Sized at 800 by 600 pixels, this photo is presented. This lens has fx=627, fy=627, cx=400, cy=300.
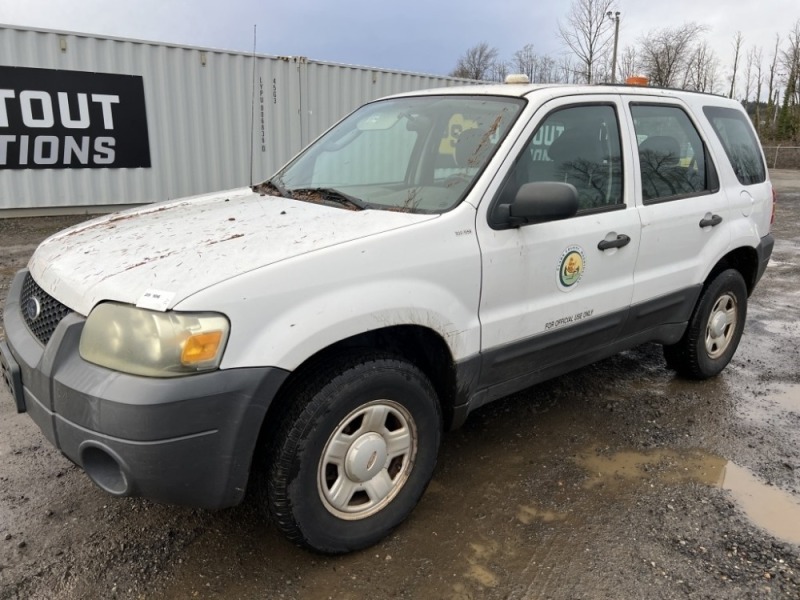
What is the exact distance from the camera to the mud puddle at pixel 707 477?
2848mm

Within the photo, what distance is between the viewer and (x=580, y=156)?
3.23m

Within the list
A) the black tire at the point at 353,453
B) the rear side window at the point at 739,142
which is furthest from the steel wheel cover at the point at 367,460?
the rear side window at the point at 739,142

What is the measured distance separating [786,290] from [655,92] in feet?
14.5

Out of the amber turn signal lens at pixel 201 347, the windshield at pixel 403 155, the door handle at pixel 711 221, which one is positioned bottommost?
the amber turn signal lens at pixel 201 347

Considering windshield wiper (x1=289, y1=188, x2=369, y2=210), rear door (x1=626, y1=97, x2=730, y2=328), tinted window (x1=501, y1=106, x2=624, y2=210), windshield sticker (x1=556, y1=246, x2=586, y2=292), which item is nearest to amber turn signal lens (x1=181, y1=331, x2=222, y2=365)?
windshield wiper (x1=289, y1=188, x2=369, y2=210)

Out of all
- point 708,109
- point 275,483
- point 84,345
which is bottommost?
point 275,483

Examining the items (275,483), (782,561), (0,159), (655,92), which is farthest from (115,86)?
(782,561)

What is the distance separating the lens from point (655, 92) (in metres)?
3.77

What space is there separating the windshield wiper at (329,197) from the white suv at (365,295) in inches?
0.6

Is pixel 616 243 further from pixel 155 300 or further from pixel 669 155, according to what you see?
pixel 155 300

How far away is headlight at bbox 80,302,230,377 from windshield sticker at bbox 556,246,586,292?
167 cm

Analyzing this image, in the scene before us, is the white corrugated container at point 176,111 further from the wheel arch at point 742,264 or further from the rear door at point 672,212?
the wheel arch at point 742,264

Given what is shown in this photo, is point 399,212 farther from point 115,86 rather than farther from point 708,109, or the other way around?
point 115,86

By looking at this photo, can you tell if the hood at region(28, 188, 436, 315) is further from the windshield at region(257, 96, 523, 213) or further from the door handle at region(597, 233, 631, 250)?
the door handle at region(597, 233, 631, 250)
